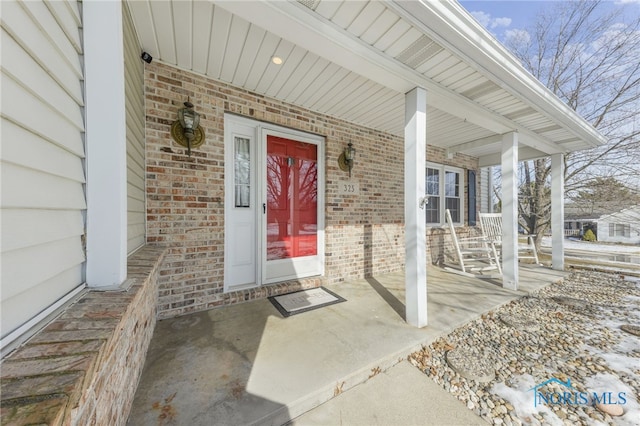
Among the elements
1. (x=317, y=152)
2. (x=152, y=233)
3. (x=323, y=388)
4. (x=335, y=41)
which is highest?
(x=335, y=41)

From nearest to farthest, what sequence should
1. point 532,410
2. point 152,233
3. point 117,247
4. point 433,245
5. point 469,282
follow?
point 117,247
point 532,410
point 152,233
point 469,282
point 433,245

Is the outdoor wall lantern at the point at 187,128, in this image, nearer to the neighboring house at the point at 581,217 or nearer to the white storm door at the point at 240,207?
the white storm door at the point at 240,207

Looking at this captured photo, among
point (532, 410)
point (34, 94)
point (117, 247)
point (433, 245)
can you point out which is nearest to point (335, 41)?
point (34, 94)

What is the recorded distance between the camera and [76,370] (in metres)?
0.61

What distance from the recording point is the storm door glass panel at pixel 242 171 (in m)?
2.87

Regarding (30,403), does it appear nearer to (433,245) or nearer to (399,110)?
(399,110)

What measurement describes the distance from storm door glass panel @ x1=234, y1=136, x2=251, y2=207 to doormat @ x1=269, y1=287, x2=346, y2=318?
1.28 metres

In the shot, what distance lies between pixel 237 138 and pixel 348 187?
69.9 inches

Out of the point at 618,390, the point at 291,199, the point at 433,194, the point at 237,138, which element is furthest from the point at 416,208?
the point at 433,194

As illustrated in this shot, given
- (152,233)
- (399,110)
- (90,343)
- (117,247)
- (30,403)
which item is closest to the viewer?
(30,403)

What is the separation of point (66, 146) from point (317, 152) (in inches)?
110

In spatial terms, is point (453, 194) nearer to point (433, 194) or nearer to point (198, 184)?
point (433, 194)

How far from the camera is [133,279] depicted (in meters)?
1.26

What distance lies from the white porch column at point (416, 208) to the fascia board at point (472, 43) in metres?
0.49
